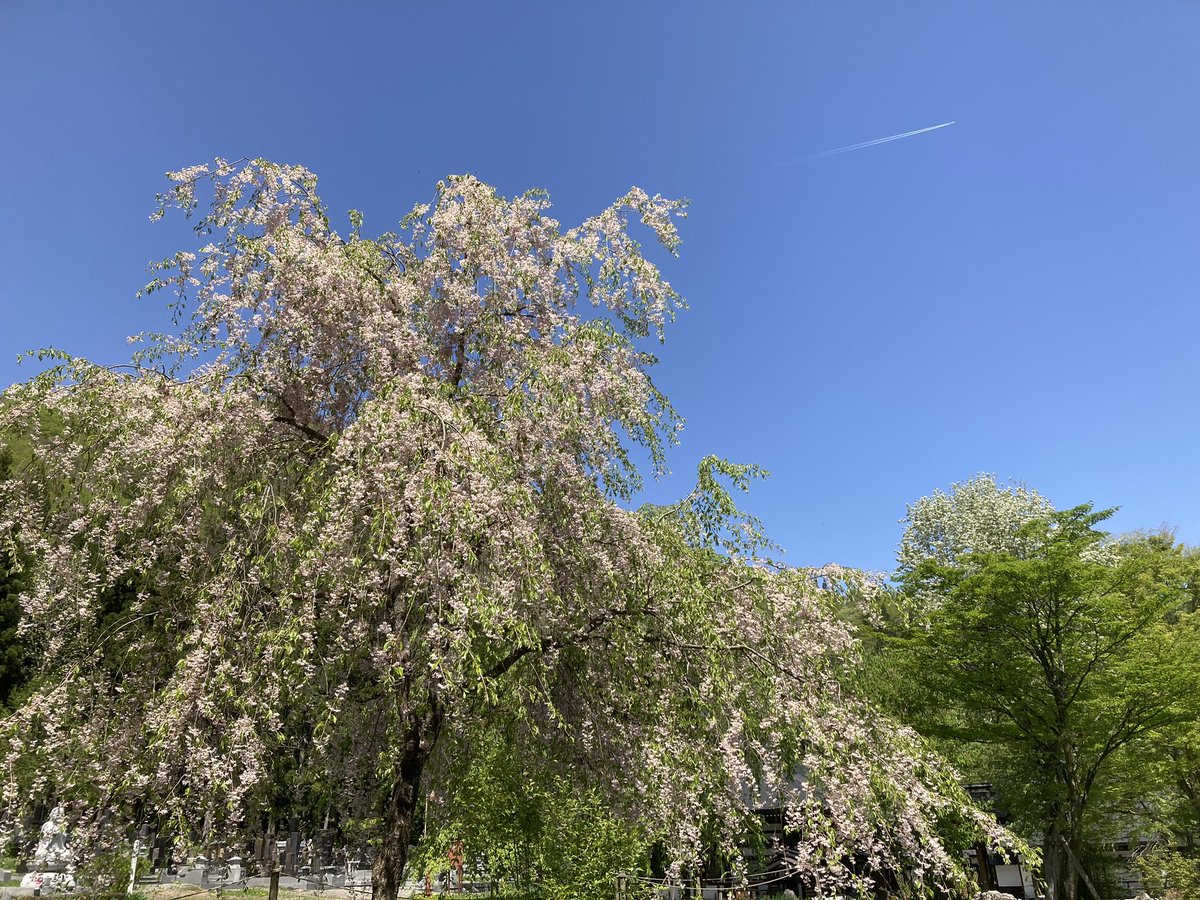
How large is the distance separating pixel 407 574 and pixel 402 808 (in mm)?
4118

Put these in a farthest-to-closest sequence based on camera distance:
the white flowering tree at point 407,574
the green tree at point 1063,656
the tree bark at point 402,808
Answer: the green tree at point 1063,656, the tree bark at point 402,808, the white flowering tree at point 407,574

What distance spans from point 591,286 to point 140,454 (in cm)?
625

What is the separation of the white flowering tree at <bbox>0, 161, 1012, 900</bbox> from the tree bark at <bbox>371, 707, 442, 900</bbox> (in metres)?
0.04

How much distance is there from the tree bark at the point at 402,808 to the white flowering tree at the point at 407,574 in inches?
1.4

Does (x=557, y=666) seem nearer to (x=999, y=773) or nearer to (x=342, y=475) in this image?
(x=342, y=475)

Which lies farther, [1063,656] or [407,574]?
[1063,656]

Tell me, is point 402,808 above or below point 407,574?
below

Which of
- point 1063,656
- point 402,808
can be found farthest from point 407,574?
point 1063,656

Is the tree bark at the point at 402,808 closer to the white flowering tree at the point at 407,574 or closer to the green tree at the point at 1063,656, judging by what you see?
the white flowering tree at the point at 407,574

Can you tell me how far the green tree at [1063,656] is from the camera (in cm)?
1554

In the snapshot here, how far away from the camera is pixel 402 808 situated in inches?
349

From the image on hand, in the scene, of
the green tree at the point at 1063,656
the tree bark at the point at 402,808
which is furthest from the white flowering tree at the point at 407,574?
the green tree at the point at 1063,656

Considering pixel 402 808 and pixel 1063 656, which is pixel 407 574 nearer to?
pixel 402 808

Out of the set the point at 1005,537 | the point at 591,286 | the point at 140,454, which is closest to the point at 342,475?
the point at 140,454
